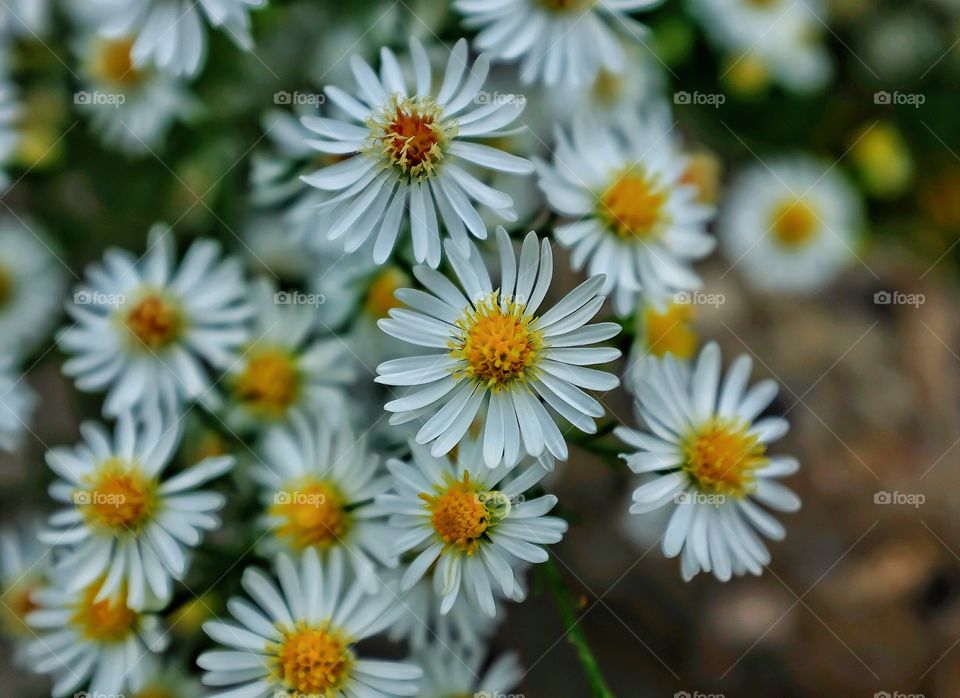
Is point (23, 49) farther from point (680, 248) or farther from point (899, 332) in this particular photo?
point (899, 332)

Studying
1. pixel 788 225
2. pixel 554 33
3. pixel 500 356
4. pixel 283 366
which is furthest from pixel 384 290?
pixel 788 225

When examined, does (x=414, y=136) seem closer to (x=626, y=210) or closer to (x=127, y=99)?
(x=626, y=210)

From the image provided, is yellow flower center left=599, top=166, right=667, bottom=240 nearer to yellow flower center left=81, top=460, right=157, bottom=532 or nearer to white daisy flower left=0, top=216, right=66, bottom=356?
yellow flower center left=81, top=460, right=157, bottom=532

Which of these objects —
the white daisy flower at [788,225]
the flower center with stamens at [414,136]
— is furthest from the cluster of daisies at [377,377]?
the white daisy flower at [788,225]

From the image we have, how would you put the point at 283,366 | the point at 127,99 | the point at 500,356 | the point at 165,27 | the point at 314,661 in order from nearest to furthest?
the point at 500,356 < the point at 314,661 < the point at 165,27 < the point at 283,366 < the point at 127,99

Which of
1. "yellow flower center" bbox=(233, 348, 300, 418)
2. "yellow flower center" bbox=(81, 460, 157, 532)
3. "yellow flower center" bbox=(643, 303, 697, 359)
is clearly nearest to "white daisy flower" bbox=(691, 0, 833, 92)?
"yellow flower center" bbox=(643, 303, 697, 359)

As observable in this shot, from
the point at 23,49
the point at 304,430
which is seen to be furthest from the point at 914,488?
the point at 23,49
